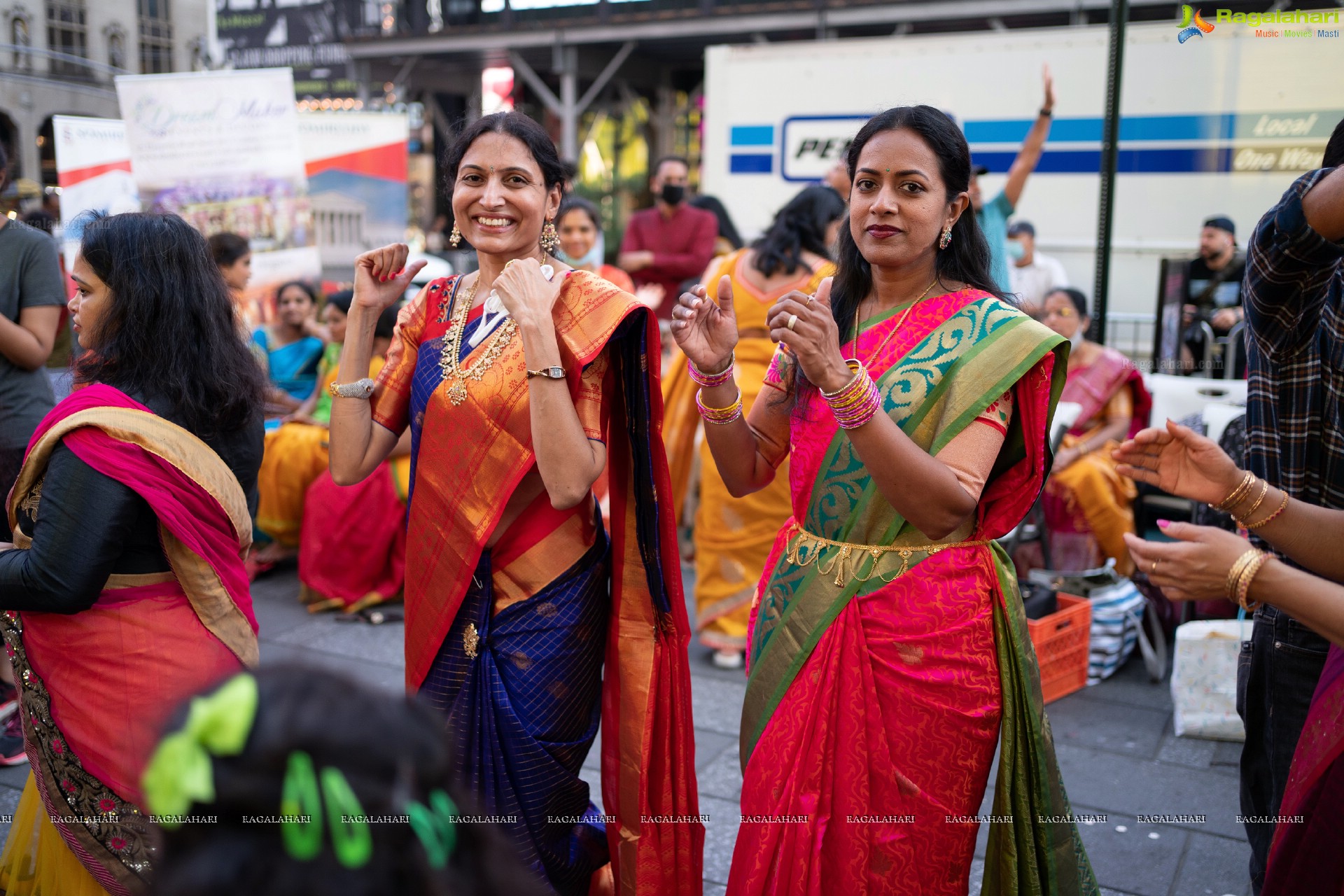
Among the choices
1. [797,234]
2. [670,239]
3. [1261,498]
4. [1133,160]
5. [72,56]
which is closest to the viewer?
[1261,498]

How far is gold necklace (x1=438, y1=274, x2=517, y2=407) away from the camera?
2074mm

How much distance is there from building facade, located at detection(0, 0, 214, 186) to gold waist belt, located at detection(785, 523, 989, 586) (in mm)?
9337

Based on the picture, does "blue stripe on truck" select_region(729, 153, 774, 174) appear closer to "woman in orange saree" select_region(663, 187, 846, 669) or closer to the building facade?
"woman in orange saree" select_region(663, 187, 846, 669)

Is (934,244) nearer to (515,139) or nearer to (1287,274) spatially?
(1287,274)

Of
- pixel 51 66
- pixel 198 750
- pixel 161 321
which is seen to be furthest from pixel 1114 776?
pixel 51 66

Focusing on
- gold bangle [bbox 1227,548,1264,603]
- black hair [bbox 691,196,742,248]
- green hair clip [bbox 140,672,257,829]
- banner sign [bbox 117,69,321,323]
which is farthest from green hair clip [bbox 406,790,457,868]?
black hair [bbox 691,196,742,248]

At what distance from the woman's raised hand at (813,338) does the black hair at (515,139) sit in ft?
2.21

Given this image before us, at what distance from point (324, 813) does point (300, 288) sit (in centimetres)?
557

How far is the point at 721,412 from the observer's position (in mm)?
2051

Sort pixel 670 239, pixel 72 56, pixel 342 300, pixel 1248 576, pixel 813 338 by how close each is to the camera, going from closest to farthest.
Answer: pixel 1248 576 < pixel 813 338 < pixel 342 300 < pixel 670 239 < pixel 72 56

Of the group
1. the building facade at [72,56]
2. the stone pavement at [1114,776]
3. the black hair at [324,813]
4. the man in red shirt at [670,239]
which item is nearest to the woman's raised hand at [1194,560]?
the black hair at [324,813]

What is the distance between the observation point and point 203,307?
211 centimetres

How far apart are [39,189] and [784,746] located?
10.5m

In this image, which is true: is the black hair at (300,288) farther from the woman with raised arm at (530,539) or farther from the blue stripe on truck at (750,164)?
the blue stripe on truck at (750,164)
